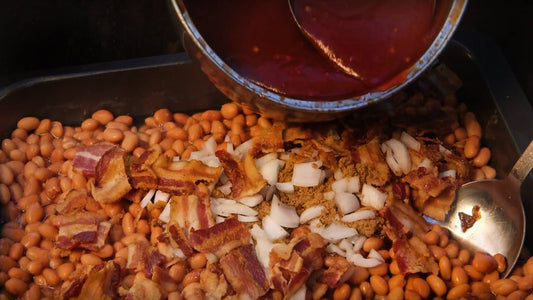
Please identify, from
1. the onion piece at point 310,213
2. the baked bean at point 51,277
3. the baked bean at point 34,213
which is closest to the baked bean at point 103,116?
the baked bean at point 34,213

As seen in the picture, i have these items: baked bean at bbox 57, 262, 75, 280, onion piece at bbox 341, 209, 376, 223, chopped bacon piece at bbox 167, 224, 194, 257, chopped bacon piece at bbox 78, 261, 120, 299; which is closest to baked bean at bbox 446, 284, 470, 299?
onion piece at bbox 341, 209, 376, 223

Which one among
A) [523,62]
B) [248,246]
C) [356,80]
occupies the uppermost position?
A: [356,80]

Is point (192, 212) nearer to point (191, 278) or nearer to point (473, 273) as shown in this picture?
point (191, 278)

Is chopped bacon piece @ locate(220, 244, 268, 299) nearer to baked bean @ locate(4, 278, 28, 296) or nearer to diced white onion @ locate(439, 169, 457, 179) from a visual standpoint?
baked bean @ locate(4, 278, 28, 296)

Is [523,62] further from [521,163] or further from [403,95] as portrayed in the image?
[521,163]

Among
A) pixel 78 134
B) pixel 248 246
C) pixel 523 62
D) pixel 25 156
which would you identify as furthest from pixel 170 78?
pixel 523 62

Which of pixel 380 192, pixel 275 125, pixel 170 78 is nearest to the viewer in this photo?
pixel 380 192
